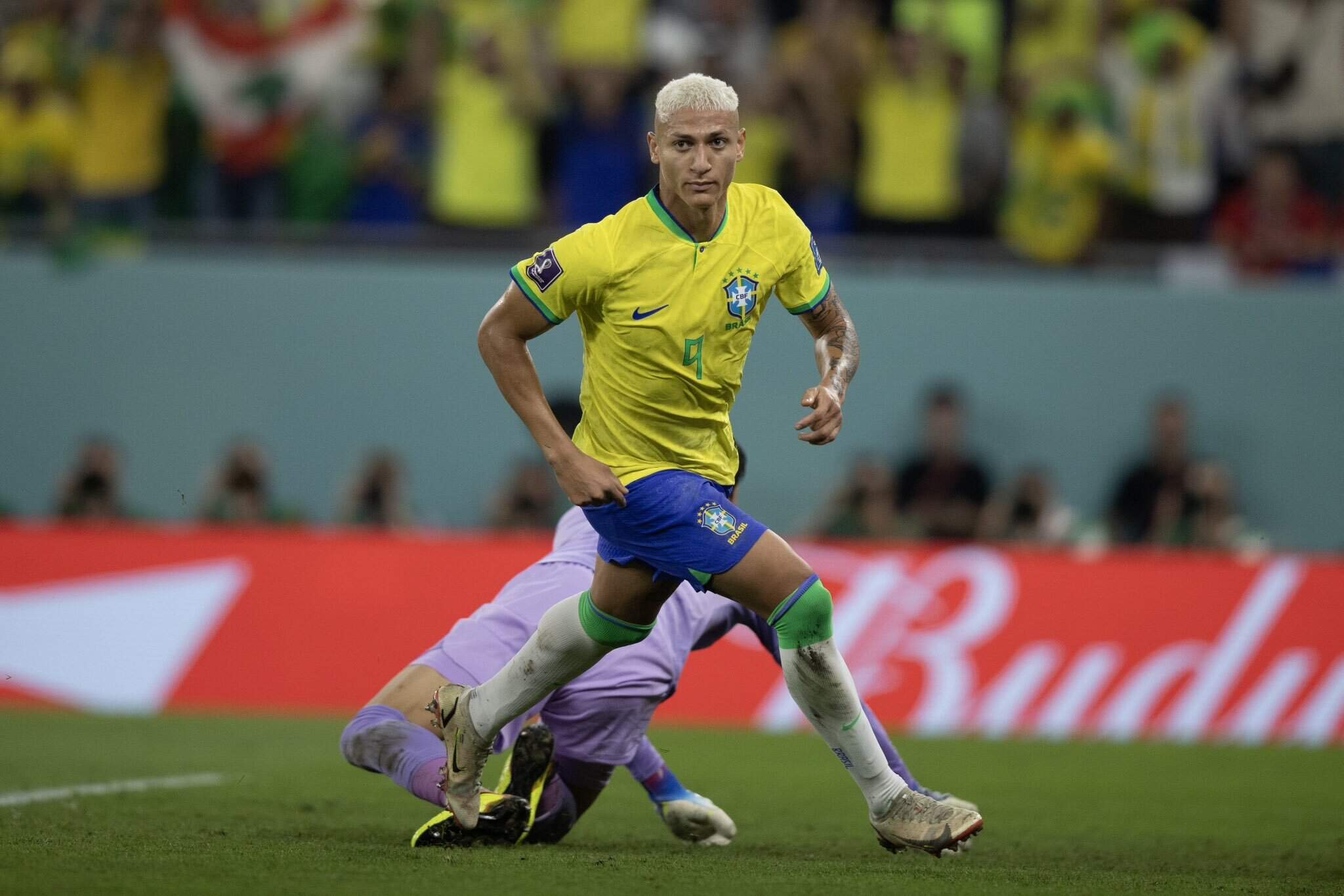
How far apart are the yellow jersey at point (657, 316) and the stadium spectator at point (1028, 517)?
768 cm

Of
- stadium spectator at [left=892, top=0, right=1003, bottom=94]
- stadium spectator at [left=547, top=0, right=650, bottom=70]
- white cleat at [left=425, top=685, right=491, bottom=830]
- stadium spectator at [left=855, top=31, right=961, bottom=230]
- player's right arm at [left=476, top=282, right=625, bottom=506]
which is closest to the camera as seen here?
player's right arm at [left=476, top=282, right=625, bottom=506]

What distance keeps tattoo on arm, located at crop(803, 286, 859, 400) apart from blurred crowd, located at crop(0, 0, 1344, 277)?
783 centimetres

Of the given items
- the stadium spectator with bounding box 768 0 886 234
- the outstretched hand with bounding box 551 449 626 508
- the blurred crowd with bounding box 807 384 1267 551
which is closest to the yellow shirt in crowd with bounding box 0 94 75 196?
the stadium spectator with bounding box 768 0 886 234

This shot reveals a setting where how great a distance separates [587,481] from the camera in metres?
5.66

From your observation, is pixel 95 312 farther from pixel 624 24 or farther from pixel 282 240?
pixel 624 24

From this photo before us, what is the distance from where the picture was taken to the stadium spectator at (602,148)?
14055mm

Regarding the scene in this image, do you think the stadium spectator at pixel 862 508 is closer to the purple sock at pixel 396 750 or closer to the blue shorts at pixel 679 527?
the purple sock at pixel 396 750

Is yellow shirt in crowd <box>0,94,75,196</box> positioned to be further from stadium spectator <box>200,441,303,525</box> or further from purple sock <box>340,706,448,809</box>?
purple sock <box>340,706,448,809</box>

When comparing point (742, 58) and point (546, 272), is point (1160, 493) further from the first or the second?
point (546, 272)

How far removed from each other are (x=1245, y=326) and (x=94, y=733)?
9098mm

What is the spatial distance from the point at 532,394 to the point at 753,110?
8860mm

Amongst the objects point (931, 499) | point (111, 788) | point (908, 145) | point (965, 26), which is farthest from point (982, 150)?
point (111, 788)

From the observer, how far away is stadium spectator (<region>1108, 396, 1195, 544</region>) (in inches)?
529

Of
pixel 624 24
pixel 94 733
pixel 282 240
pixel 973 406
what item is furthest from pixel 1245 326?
pixel 94 733
